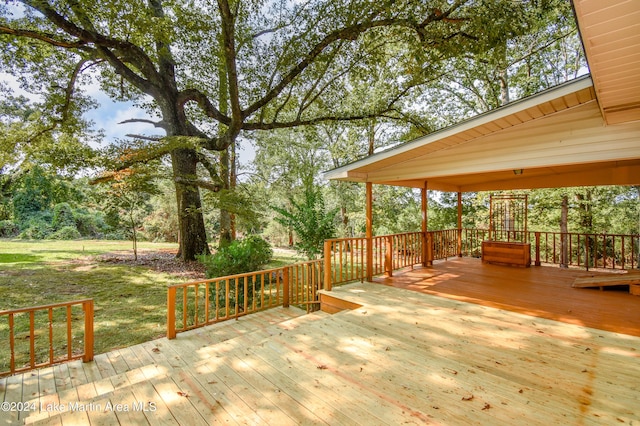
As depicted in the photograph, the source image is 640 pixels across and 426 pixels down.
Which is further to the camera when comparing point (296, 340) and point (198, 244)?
point (198, 244)

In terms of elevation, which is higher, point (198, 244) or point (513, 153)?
point (513, 153)

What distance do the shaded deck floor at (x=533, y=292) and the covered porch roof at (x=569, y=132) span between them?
2090 mm

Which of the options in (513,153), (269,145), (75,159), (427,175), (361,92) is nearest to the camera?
(513,153)

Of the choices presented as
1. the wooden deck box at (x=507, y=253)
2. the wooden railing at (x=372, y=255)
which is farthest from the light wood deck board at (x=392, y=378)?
the wooden deck box at (x=507, y=253)

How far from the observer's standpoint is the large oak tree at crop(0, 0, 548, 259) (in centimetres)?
681

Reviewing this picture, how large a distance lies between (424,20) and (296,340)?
7735 millimetres

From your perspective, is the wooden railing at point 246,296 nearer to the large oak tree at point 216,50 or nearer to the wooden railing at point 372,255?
the wooden railing at point 372,255

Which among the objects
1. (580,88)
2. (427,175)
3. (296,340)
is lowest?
(296,340)

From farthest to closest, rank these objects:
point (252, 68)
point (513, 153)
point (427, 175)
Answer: point (252, 68)
point (427, 175)
point (513, 153)

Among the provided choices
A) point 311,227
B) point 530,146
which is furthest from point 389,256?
point 530,146

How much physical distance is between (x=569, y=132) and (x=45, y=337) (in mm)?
8844

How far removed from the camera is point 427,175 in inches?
214

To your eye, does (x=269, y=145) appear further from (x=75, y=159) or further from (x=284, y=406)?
(x=284, y=406)

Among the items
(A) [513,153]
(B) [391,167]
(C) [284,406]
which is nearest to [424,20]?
(B) [391,167]
